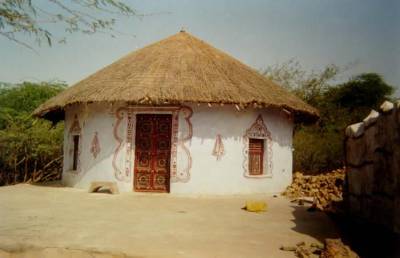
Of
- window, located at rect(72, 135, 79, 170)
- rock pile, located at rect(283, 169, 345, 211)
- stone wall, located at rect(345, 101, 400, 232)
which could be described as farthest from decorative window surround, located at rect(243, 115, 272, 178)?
window, located at rect(72, 135, 79, 170)

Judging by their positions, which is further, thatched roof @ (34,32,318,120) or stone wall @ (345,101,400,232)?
thatched roof @ (34,32,318,120)

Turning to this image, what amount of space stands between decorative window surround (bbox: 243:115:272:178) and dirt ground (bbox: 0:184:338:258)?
7.78ft

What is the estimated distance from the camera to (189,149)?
10664mm

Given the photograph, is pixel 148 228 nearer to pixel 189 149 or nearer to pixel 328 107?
pixel 189 149

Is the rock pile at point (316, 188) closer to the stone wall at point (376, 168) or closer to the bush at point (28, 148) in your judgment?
Result: the stone wall at point (376, 168)

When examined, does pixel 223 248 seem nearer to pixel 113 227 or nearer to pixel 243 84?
pixel 113 227

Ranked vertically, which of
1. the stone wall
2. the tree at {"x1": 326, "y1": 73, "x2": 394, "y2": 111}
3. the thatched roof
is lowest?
the stone wall

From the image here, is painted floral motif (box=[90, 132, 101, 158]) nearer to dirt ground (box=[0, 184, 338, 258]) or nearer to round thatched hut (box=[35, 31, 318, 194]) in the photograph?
round thatched hut (box=[35, 31, 318, 194])

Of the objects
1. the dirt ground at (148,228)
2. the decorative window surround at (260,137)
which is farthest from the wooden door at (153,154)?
the decorative window surround at (260,137)

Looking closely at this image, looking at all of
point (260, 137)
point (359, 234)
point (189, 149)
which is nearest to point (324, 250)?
point (359, 234)

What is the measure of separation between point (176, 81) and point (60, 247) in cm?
700

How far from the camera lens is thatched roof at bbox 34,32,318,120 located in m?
10.4

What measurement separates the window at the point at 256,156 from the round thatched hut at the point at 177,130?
0.09ft

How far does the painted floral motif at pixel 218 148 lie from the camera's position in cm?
1084
